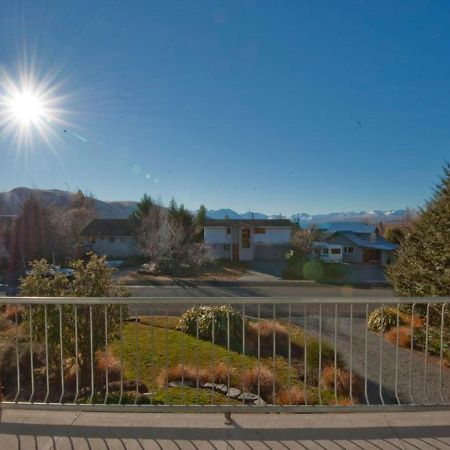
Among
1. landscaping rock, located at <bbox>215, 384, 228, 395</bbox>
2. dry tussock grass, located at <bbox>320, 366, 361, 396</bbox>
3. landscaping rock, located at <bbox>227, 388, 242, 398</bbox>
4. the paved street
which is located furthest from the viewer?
the paved street

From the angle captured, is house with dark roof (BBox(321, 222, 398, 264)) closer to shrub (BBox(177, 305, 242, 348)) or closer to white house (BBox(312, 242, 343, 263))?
white house (BBox(312, 242, 343, 263))

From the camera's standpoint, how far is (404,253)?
9625 mm

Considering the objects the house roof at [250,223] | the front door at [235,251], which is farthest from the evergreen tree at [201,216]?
the front door at [235,251]

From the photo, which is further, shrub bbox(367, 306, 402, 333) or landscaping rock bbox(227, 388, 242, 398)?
shrub bbox(367, 306, 402, 333)

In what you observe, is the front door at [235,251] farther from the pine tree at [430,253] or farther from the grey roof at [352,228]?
the pine tree at [430,253]

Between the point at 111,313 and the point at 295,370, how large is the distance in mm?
4317

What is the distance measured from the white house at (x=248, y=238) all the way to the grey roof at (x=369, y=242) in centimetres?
524

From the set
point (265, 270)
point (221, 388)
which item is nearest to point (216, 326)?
point (221, 388)

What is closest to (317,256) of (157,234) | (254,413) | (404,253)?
(157,234)

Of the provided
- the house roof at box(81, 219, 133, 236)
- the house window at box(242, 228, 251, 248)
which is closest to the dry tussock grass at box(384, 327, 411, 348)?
the house window at box(242, 228, 251, 248)

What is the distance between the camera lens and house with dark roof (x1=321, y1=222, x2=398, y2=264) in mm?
31812

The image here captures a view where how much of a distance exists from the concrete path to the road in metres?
0.34

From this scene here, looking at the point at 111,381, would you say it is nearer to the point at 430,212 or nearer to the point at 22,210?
the point at 430,212

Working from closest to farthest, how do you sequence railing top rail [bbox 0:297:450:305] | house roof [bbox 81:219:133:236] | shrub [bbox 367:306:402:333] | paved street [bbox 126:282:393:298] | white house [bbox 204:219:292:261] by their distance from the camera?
railing top rail [bbox 0:297:450:305], shrub [bbox 367:306:402:333], paved street [bbox 126:282:393:298], white house [bbox 204:219:292:261], house roof [bbox 81:219:133:236]
